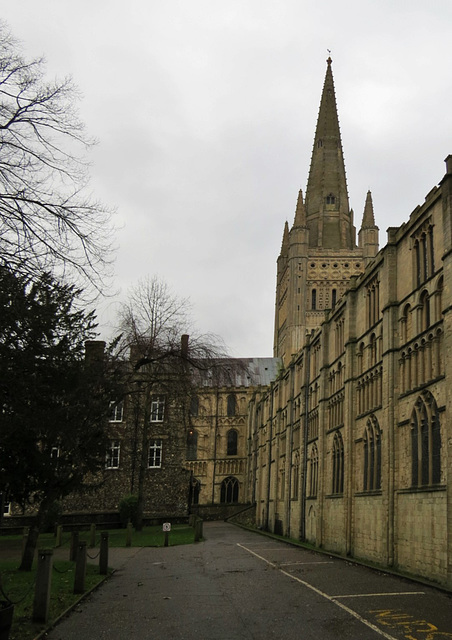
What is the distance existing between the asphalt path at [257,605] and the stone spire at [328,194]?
84.7 meters

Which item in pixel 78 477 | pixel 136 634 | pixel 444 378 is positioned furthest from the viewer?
pixel 78 477

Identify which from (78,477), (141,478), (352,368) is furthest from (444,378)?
(141,478)

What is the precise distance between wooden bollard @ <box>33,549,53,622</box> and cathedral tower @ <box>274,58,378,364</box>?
271 ft

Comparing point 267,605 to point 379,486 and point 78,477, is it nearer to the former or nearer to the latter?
point 78,477

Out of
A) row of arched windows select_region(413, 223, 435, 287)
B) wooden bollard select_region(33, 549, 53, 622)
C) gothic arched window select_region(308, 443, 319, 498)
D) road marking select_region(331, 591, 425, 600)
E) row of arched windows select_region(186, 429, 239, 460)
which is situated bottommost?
road marking select_region(331, 591, 425, 600)

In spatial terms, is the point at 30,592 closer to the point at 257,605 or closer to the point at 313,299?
the point at 257,605

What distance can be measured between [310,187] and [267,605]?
97.0 m

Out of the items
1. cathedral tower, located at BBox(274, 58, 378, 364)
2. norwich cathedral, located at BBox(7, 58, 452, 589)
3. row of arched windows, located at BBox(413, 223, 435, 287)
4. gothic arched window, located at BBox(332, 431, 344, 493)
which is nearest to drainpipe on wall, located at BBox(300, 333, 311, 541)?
norwich cathedral, located at BBox(7, 58, 452, 589)

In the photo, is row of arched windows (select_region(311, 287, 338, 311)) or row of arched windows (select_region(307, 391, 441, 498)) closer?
row of arched windows (select_region(307, 391, 441, 498))

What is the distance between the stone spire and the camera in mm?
101812

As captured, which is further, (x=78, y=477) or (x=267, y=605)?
(x=78, y=477)

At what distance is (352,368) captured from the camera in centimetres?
2752

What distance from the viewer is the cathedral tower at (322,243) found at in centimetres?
9662

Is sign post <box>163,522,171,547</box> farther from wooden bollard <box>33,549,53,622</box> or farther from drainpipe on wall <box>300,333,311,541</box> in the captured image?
wooden bollard <box>33,549,53,622</box>
